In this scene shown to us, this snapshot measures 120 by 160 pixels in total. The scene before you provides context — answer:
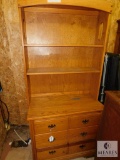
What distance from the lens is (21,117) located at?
75.0 inches

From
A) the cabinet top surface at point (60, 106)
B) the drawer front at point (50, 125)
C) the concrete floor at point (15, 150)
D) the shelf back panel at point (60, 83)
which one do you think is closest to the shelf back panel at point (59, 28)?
the shelf back panel at point (60, 83)

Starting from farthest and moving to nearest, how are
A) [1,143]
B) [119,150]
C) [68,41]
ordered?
[1,143], [68,41], [119,150]

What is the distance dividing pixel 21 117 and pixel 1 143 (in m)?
0.46

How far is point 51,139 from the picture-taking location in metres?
1.31

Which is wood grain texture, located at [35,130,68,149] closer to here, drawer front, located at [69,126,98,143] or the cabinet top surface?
drawer front, located at [69,126,98,143]

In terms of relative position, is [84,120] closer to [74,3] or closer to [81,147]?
[81,147]

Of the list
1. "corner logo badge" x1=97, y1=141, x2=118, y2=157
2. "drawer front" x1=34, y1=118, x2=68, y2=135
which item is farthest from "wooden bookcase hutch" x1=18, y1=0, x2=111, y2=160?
"corner logo badge" x1=97, y1=141, x2=118, y2=157

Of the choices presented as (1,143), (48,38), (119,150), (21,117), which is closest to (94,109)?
(119,150)

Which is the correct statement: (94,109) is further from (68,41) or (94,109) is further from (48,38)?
(48,38)

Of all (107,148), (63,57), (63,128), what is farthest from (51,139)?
(63,57)

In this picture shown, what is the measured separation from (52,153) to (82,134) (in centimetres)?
47

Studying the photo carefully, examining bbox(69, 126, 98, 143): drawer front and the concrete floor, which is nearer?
bbox(69, 126, 98, 143): drawer front

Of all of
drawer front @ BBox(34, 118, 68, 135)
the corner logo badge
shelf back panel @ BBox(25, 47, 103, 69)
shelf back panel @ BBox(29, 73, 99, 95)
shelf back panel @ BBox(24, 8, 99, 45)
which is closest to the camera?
the corner logo badge

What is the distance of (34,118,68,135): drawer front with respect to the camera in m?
1.22
